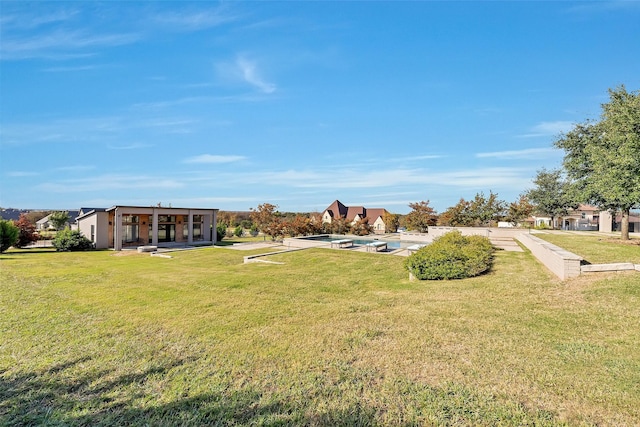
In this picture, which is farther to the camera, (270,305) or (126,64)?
(126,64)

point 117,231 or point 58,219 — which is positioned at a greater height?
point 58,219

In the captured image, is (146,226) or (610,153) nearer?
(610,153)

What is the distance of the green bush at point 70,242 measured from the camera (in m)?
22.5

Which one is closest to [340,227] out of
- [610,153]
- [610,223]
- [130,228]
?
[130,228]

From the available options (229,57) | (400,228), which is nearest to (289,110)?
(229,57)

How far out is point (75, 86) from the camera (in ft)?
49.4

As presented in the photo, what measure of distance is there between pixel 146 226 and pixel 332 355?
26.0m

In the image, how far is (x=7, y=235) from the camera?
21672 millimetres

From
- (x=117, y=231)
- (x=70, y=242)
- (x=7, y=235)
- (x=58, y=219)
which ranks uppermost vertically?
(x=58, y=219)

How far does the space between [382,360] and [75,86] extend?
18356mm

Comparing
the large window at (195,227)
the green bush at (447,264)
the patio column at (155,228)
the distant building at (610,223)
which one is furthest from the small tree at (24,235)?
the distant building at (610,223)

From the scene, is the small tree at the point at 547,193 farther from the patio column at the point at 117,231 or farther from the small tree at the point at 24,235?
the small tree at the point at 24,235

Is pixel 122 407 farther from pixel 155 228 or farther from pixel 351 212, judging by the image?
pixel 351 212

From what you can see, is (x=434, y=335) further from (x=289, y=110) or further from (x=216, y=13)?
(x=289, y=110)
